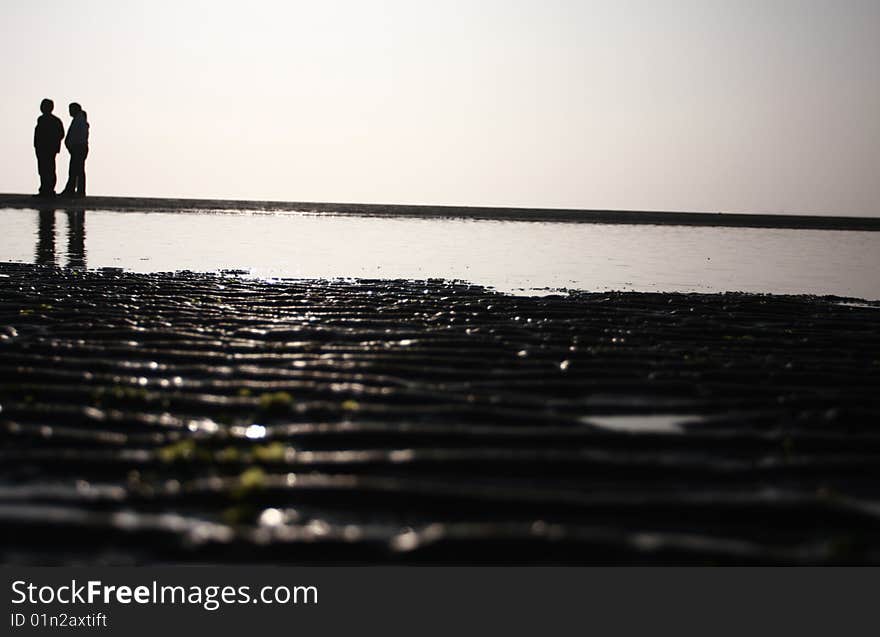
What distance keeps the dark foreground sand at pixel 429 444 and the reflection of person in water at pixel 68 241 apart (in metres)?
6.28

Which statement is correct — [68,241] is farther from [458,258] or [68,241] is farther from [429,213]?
[429,213]

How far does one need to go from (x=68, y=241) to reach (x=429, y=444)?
15.4 metres

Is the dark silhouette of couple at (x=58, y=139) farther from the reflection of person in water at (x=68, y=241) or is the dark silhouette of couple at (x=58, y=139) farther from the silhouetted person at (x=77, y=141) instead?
the reflection of person in water at (x=68, y=241)

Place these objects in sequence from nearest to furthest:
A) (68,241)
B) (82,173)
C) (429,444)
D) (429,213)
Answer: (429,444) → (68,241) → (82,173) → (429,213)

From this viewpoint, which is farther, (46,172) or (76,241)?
(46,172)

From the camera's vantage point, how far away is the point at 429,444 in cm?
372

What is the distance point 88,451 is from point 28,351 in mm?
2376

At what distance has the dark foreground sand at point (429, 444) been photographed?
2.80m

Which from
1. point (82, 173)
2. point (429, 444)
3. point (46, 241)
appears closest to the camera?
point (429, 444)

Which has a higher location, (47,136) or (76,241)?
(47,136)

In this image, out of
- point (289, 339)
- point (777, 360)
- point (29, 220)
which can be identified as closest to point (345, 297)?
point (289, 339)

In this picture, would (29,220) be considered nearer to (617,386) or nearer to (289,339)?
(289,339)

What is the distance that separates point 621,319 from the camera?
8008mm

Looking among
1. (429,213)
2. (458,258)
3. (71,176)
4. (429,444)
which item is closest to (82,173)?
(71,176)
